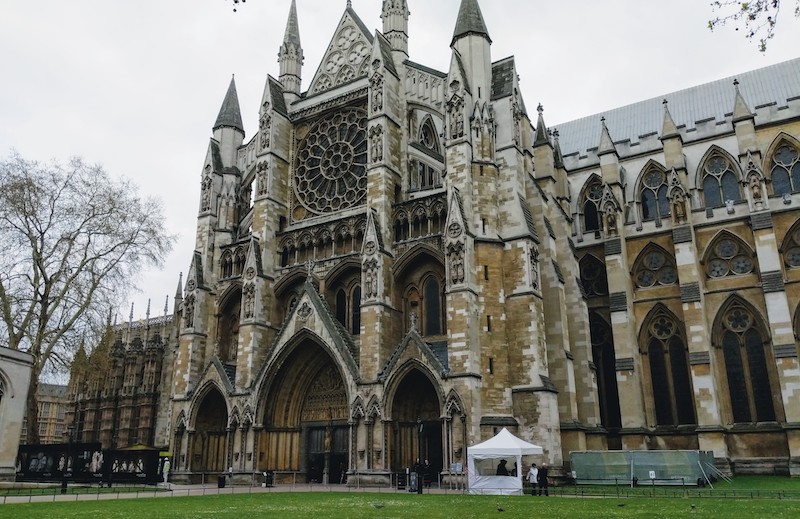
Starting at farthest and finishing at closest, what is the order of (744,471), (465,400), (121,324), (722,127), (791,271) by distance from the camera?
(121,324), (722,127), (791,271), (744,471), (465,400)

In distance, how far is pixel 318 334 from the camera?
2753 centimetres

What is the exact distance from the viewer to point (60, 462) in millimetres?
26953

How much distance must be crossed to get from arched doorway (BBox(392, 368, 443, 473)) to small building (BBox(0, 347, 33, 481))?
1335 cm

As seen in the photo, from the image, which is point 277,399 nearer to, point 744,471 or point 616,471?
point 616,471

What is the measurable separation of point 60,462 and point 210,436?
21.0 ft

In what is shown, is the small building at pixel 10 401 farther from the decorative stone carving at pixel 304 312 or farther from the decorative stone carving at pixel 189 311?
the decorative stone carving at pixel 304 312

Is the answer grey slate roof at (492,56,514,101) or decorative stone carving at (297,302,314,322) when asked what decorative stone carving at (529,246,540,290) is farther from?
decorative stone carving at (297,302,314,322)

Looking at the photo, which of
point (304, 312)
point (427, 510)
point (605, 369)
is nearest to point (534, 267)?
point (605, 369)

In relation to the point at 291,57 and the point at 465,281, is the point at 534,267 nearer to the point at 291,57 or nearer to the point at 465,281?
the point at 465,281

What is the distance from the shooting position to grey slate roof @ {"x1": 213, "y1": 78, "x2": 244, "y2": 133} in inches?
1453

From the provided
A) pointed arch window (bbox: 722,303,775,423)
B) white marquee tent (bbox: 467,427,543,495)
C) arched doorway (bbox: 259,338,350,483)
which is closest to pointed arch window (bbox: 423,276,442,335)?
arched doorway (bbox: 259,338,350,483)

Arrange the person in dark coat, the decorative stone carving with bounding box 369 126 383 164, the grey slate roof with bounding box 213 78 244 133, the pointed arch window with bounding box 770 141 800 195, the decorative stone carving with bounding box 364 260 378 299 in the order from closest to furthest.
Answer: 1. the person in dark coat
2. the decorative stone carving with bounding box 364 260 378 299
3. the decorative stone carving with bounding box 369 126 383 164
4. the pointed arch window with bounding box 770 141 800 195
5. the grey slate roof with bounding box 213 78 244 133

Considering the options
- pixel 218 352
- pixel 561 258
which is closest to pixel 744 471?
pixel 561 258

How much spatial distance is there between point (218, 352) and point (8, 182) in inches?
470
